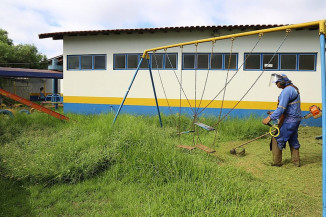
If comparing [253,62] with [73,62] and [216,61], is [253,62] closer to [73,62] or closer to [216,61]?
[216,61]

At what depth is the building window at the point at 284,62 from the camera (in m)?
8.93

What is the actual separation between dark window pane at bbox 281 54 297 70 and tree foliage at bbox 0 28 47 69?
21.0 metres

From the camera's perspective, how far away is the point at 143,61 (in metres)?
9.82

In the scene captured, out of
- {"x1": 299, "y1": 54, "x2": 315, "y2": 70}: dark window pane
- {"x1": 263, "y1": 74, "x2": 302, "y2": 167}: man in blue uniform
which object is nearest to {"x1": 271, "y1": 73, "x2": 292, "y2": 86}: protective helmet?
{"x1": 263, "y1": 74, "x2": 302, "y2": 167}: man in blue uniform

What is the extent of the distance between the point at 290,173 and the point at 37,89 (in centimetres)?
2296

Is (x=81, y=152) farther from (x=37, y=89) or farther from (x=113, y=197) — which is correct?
(x=37, y=89)

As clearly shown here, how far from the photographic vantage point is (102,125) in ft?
19.4

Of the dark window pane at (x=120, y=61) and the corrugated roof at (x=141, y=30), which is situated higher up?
the corrugated roof at (x=141, y=30)

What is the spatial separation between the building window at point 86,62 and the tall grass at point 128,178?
17.3 feet

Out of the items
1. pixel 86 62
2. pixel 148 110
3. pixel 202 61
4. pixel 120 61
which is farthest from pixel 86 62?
pixel 202 61

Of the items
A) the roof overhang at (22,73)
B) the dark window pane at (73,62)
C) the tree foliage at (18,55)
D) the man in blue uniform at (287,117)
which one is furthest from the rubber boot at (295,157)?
the tree foliage at (18,55)

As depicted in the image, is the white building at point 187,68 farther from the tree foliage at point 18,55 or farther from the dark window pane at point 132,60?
the tree foliage at point 18,55

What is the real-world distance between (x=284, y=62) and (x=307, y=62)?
86 cm

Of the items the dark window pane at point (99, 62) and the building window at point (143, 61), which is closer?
the building window at point (143, 61)
